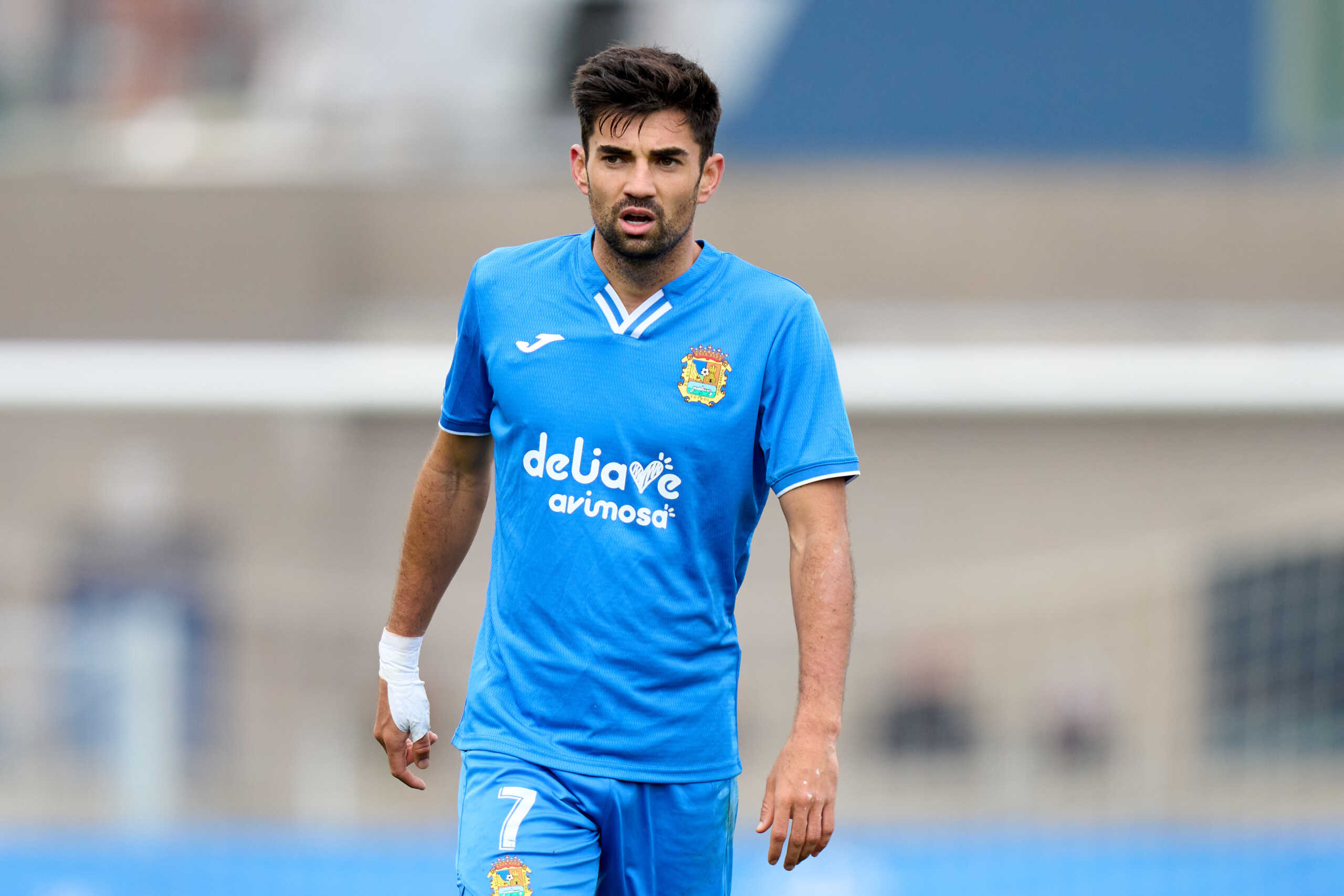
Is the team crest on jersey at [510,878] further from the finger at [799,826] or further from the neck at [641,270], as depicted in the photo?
the neck at [641,270]

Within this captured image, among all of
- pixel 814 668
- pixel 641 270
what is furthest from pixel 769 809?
pixel 641 270

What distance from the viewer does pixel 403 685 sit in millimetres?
3508

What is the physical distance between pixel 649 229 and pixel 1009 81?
39.3 ft

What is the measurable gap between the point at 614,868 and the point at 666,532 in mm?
712

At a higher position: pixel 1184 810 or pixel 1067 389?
pixel 1067 389

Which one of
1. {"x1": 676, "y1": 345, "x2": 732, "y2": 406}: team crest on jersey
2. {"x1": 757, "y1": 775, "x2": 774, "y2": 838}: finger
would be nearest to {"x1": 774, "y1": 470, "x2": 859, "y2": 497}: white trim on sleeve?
{"x1": 676, "y1": 345, "x2": 732, "y2": 406}: team crest on jersey

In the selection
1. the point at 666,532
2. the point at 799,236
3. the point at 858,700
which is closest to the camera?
the point at 666,532

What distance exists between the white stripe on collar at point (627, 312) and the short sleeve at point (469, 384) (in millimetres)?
286

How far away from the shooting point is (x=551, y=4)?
1376cm

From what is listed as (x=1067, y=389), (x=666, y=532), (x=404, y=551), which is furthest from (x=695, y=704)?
(x=1067, y=389)

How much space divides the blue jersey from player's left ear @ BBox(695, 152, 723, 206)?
152 mm

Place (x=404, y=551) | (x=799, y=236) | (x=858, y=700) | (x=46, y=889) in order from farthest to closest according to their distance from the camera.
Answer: (x=799, y=236), (x=858, y=700), (x=46, y=889), (x=404, y=551)

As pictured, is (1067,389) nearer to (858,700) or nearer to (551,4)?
(858,700)

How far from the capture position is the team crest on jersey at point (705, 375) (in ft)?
10.3
